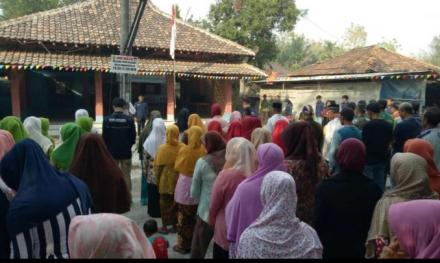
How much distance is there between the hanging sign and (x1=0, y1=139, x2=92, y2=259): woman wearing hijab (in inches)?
220

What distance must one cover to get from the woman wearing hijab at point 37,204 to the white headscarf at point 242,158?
1365mm

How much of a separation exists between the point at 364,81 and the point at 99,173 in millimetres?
14103

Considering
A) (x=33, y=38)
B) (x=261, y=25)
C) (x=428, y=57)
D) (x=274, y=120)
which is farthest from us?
(x=428, y=57)

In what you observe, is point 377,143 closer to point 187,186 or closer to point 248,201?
point 187,186

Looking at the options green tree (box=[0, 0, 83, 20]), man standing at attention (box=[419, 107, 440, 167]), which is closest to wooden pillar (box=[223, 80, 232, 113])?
man standing at attention (box=[419, 107, 440, 167])

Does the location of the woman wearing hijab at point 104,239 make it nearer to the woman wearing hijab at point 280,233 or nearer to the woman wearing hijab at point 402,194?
the woman wearing hijab at point 280,233

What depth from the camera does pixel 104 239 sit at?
69.6 inches

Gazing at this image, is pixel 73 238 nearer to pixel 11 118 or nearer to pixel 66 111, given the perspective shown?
pixel 11 118

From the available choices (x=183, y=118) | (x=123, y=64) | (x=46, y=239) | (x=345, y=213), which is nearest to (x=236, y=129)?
(x=183, y=118)

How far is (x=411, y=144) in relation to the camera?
3.62 metres

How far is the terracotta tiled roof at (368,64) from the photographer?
→ 18.1 m

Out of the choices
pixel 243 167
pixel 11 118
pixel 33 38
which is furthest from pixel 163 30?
pixel 243 167

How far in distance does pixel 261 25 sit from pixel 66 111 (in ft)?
49.7

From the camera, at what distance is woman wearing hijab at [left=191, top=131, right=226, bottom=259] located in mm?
3799
